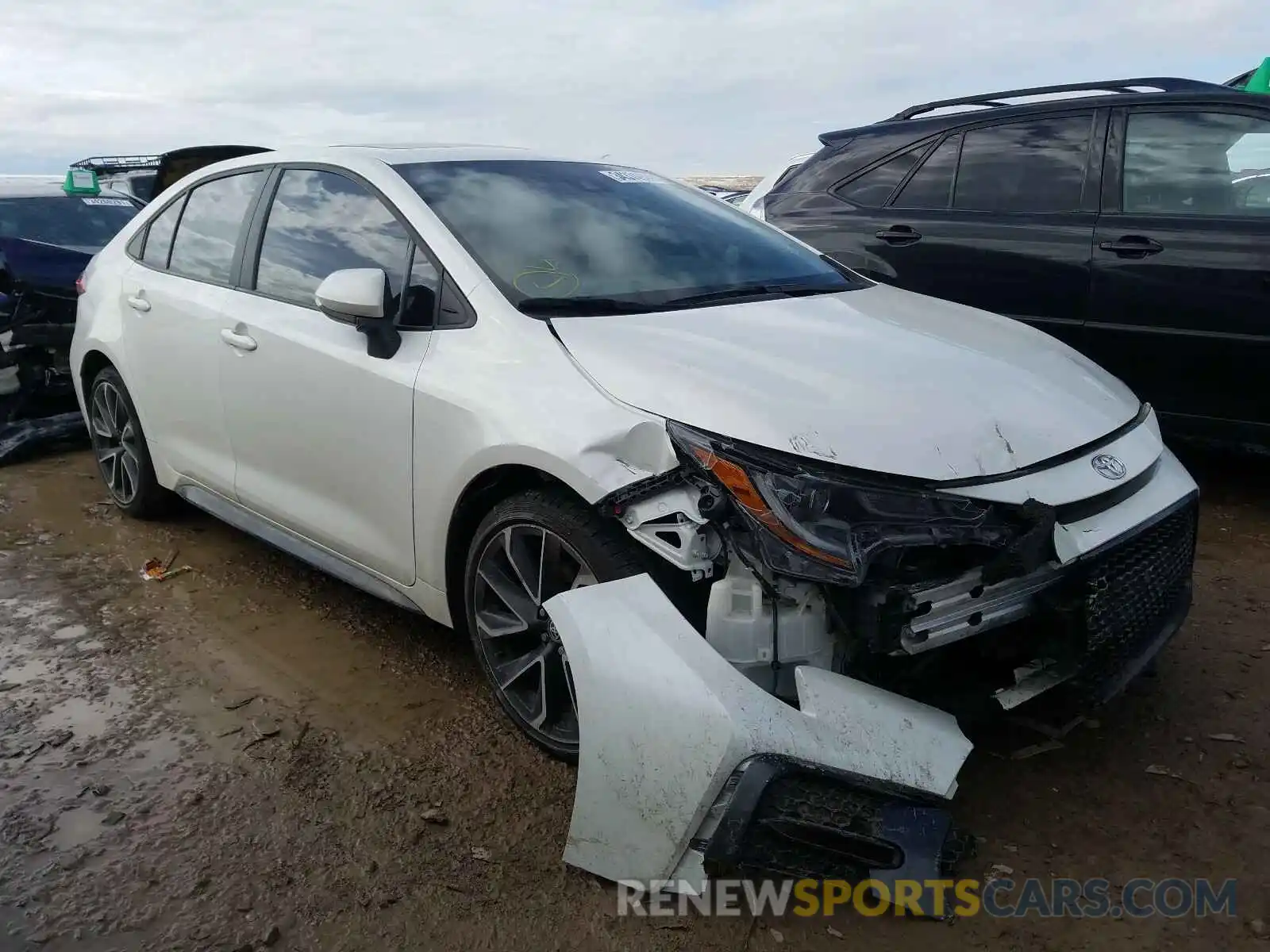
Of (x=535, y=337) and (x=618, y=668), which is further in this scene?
(x=535, y=337)

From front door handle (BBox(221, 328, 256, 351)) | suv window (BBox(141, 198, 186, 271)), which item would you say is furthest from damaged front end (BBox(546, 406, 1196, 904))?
suv window (BBox(141, 198, 186, 271))

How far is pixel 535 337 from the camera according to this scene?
279 centimetres

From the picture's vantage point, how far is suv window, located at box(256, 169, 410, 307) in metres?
3.26

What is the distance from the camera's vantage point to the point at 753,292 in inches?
129

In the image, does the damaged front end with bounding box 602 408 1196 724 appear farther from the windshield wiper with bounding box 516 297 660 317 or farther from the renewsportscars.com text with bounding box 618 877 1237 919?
the windshield wiper with bounding box 516 297 660 317

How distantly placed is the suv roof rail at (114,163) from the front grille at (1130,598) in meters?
8.31

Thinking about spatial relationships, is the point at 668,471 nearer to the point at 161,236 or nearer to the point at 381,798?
the point at 381,798

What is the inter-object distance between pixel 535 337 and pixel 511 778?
1.15 metres

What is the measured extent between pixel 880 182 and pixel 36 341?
15.8 feet

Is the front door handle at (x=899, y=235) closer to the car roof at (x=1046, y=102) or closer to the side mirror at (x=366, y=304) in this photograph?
the car roof at (x=1046, y=102)

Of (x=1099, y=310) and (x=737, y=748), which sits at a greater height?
(x=1099, y=310)

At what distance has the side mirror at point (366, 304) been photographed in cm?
296

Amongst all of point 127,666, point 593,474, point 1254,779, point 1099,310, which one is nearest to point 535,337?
point 593,474

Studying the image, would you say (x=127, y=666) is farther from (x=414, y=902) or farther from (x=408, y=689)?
(x=414, y=902)
